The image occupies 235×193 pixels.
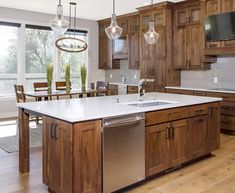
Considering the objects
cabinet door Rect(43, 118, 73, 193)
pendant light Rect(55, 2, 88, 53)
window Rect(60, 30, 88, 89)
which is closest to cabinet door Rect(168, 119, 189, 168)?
cabinet door Rect(43, 118, 73, 193)

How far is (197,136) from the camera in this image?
359cm

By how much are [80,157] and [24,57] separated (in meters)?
5.41

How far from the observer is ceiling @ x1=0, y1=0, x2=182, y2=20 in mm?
6078

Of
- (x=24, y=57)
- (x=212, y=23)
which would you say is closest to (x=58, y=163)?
(x=212, y=23)

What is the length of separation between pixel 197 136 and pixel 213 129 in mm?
412

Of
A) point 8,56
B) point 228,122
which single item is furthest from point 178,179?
point 8,56

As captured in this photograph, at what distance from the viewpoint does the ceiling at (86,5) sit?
608cm

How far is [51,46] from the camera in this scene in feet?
25.0

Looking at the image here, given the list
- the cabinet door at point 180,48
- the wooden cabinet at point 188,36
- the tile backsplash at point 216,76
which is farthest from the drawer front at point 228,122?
the cabinet door at point 180,48

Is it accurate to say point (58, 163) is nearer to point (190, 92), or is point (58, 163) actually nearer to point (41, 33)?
point (190, 92)

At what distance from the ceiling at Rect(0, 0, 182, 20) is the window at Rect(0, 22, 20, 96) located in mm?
602

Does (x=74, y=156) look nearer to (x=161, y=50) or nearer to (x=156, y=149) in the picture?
(x=156, y=149)

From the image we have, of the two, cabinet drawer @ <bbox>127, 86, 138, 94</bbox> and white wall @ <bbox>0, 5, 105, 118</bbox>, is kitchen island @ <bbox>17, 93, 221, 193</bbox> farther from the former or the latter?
white wall @ <bbox>0, 5, 105, 118</bbox>

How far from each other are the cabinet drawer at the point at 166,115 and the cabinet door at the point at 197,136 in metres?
0.21
